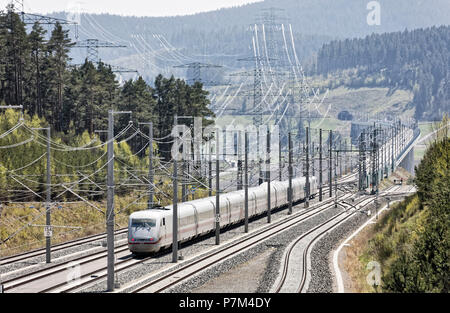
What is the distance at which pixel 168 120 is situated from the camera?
96.7m

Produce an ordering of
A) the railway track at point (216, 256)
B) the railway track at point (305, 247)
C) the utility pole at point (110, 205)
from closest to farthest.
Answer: the utility pole at point (110, 205)
the railway track at point (305, 247)
the railway track at point (216, 256)

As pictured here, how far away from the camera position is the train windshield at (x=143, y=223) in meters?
40.8

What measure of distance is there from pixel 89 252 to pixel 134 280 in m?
11.1

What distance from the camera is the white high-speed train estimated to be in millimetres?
40969

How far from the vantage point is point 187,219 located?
150 feet

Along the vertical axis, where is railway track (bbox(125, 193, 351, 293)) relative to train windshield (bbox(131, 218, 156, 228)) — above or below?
below

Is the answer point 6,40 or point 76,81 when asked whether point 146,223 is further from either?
point 76,81

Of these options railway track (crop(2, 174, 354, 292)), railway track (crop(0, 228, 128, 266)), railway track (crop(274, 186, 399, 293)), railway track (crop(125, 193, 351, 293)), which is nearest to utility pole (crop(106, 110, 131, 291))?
railway track (crop(125, 193, 351, 293))

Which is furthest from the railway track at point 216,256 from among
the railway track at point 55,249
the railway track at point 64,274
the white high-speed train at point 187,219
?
the railway track at point 55,249

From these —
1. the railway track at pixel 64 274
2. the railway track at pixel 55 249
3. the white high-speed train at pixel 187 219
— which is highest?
the white high-speed train at pixel 187 219

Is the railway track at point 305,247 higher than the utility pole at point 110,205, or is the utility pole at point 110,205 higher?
the utility pole at point 110,205

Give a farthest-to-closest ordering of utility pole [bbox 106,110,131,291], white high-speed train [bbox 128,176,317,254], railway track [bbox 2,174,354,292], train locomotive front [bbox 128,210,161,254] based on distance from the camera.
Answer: white high-speed train [bbox 128,176,317,254] < train locomotive front [bbox 128,210,161,254] < railway track [bbox 2,174,354,292] < utility pole [bbox 106,110,131,291]

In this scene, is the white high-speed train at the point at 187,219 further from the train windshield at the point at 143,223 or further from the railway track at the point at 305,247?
the railway track at the point at 305,247

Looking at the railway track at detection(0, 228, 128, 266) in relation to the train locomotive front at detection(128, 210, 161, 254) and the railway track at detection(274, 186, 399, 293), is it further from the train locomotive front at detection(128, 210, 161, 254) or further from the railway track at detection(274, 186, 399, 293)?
the railway track at detection(274, 186, 399, 293)
